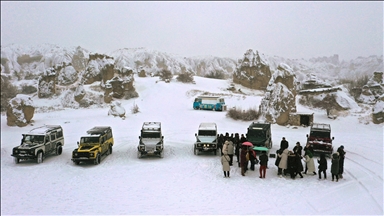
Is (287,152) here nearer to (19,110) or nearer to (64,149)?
(64,149)

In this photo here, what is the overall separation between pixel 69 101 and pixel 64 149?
69.8ft

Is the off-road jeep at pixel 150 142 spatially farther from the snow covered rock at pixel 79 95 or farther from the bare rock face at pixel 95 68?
the bare rock face at pixel 95 68

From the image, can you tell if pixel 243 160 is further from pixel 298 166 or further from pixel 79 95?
pixel 79 95

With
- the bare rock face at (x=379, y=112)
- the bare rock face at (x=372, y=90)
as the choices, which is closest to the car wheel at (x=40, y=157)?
the bare rock face at (x=379, y=112)

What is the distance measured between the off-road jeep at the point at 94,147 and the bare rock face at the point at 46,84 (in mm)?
27082

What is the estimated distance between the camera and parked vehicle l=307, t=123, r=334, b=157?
15.8 m

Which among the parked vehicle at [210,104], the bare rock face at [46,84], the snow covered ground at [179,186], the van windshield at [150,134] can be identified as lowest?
the snow covered ground at [179,186]

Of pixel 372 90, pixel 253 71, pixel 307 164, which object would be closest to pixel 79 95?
pixel 253 71

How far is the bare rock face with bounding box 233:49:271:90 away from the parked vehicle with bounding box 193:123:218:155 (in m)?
34.6

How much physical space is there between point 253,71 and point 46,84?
109 ft

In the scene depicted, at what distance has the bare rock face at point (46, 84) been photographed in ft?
132

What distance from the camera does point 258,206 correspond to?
9.90m

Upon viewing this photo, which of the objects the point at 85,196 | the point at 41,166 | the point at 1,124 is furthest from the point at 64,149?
the point at 1,124

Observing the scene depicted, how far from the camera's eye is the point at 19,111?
25.1m
